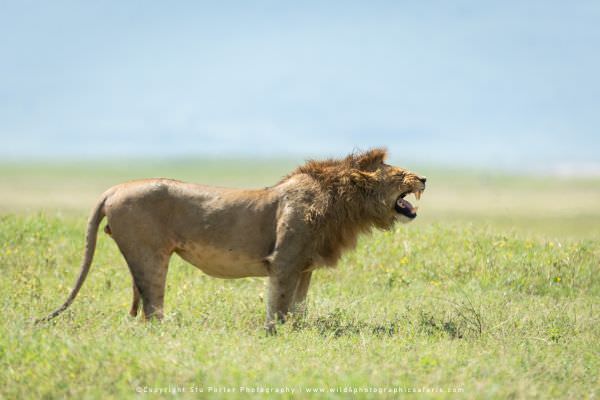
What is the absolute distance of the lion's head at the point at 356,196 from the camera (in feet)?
27.5

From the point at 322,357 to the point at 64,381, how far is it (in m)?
2.08

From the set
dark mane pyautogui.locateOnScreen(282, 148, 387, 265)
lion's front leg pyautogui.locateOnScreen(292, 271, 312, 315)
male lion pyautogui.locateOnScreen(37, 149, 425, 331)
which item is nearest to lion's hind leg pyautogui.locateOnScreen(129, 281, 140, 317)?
male lion pyautogui.locateOnScreen(37, 149, 425, 331)

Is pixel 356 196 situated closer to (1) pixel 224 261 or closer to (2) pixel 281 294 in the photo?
(2) pixel 281 294

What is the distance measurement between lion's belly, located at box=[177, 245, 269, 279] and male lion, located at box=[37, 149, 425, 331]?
11mm

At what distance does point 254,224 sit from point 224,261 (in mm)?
513

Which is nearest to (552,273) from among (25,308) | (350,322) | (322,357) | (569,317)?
(569,317)

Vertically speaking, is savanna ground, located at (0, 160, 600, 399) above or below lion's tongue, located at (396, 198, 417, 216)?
below

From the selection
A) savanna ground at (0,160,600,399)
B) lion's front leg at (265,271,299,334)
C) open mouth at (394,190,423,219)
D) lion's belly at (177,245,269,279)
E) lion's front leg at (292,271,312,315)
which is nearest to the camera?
savanna ground at (0,160,600,399)

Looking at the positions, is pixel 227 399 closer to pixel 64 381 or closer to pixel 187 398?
pixel 187 398

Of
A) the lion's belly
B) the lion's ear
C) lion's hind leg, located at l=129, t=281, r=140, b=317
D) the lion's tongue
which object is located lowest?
lion's hind leg, located at l=129, t=281, r=140, b=317

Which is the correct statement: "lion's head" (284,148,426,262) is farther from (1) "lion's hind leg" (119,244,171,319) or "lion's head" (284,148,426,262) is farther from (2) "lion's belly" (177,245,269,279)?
(1) "lion's hind leg" (119,244,171,319)

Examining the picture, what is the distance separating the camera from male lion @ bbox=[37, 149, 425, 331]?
810 cm

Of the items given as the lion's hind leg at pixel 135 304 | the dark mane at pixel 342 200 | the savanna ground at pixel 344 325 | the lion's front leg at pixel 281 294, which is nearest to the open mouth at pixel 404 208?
the dark mane at pixel 342 200

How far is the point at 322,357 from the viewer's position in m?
6.52
